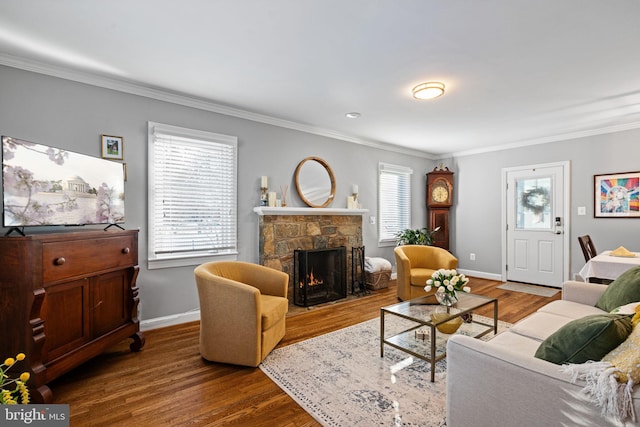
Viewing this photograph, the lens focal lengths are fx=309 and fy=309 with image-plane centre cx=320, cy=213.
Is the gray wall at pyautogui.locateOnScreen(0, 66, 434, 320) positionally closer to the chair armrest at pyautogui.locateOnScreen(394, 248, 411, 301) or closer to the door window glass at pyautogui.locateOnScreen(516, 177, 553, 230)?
the chair armrest at pyautogui.locateOnScreen(394, 248, 411, 301)

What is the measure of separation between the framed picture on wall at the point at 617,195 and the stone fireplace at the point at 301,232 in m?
3.46

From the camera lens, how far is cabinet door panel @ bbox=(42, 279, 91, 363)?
2016mm

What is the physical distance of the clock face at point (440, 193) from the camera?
621 cm

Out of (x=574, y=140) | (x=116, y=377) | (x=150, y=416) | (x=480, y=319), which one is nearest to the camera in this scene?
(x=150, y=416)

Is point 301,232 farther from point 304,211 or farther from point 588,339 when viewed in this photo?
point 588,339

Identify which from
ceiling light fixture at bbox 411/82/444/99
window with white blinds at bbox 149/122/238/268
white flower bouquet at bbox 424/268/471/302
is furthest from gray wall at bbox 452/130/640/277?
window with white blinds at bbox 149/122/238/268

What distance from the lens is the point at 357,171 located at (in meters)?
5.25

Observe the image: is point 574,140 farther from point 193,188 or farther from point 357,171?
point 193,188

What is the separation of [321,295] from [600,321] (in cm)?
340

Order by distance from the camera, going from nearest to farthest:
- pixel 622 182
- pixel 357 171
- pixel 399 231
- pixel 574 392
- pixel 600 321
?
pixel 574 392
pixel 600 321
pixel 622 182
pixel 357 171
pixel 399 231

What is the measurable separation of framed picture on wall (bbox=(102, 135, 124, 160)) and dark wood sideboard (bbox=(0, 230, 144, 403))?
0.88m

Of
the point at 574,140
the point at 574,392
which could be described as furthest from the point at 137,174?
the point at 574,140

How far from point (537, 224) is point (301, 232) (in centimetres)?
406

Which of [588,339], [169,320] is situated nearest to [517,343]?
[588,339]
